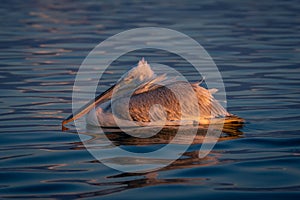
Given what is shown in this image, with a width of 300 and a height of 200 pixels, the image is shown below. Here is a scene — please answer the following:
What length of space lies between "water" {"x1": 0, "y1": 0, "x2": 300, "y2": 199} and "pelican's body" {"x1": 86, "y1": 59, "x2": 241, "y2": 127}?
483mm

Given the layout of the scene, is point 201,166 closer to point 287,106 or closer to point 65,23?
point 287,106

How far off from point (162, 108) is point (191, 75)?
3.63 m

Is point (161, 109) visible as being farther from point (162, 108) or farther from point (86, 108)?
point (86, 108)

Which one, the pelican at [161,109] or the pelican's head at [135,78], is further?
the pelican's head at [135,78]

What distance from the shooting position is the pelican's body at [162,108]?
294 inches

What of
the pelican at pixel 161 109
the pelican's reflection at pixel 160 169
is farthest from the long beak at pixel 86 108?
the pelican's reflection at pixel 160 169

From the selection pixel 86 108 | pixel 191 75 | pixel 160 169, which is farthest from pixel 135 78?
pixel 191 75

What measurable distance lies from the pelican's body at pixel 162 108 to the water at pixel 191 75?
1.59ft

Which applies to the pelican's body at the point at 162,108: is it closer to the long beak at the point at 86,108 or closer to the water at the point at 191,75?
the long beak at the point at 86,108

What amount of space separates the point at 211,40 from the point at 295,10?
21.0ft

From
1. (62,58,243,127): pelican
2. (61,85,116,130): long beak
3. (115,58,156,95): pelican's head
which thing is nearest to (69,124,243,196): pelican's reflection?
(62,58,243,127): pelican

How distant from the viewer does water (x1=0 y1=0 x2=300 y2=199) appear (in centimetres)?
524

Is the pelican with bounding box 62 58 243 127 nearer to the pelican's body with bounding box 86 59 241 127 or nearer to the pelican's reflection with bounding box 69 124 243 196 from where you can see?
the pelican's body with bounding box 86 59 241 127

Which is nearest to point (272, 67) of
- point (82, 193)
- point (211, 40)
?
point (211, 40)
